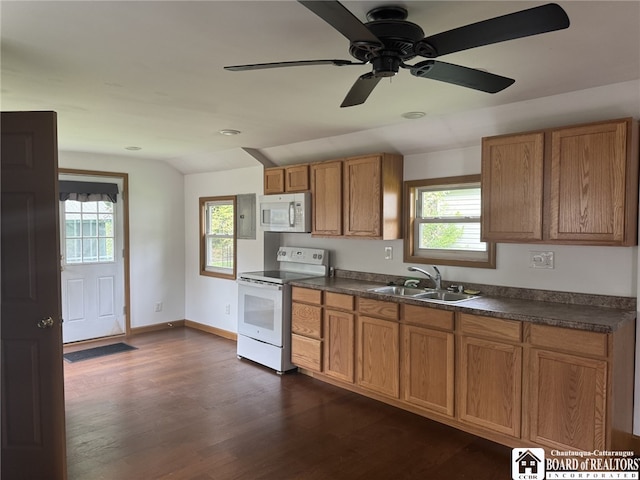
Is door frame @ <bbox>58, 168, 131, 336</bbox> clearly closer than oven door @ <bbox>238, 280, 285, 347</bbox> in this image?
No

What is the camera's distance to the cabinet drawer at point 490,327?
276 cm

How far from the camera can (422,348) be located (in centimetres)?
325

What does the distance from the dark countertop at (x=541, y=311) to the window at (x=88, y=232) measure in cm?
357

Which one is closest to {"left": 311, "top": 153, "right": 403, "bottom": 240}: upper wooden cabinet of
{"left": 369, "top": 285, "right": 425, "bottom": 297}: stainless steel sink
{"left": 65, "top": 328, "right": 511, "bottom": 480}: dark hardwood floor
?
{"left": 369, "top": 285, "right": 425, "bottom": 297}: stainless steel sink

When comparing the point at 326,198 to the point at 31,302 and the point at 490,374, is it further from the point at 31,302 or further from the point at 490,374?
the point at 31,302

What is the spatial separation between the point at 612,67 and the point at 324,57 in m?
1.53

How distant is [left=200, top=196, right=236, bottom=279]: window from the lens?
5.73m

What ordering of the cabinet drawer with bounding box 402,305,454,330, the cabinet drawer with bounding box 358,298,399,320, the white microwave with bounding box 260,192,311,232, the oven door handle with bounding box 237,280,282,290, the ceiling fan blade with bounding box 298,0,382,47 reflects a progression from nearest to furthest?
the ceiling fan blade with bounding box 298,0,382,47
the cabinet drawer with bounding box 402,305,454,330
the cabinet drawer with bounding box 358,298,399,320
the oven door handle with bounding box 237,280,282,290
the white microwave with bounding box 260,192,311,232

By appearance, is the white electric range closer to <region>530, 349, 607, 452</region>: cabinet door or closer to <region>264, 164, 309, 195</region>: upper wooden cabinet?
<region>264, 164, 309, 195</region>: upper wooden cabinet

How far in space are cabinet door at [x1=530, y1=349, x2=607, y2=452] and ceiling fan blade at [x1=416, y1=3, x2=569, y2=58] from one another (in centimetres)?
188

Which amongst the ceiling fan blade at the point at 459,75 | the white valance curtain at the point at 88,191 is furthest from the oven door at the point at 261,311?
the ceiling fan blade at the point at 459,75

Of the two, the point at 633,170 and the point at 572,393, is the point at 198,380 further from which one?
the point at 633,170

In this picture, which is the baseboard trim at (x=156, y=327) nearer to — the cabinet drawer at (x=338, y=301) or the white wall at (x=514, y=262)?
the white wall at (x=514, y=262)

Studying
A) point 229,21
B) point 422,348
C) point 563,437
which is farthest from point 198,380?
point 229,21
